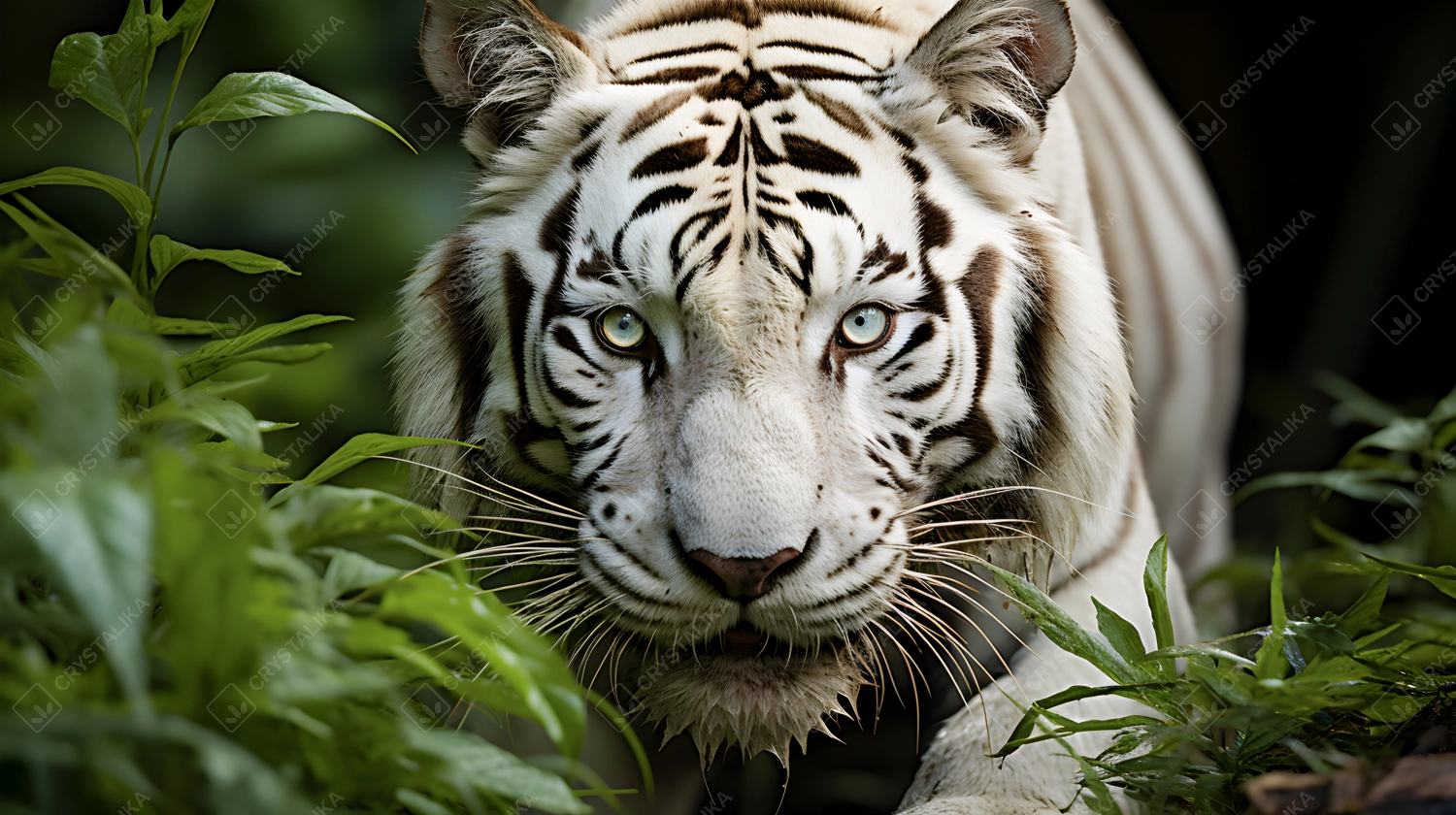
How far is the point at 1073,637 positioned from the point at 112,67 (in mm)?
837

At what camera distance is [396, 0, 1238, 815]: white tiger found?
0.86 meters

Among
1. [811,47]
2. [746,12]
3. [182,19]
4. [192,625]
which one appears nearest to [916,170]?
[811,47]

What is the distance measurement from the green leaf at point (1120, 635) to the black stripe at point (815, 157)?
18.2 inches

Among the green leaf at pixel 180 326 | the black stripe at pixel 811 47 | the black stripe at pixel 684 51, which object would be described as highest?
the black stripe at pixel 811 47

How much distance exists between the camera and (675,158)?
96 centimetres

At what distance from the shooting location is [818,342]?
89cm

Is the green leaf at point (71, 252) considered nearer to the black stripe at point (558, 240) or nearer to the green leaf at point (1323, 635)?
the black stripe at point (558, 240)

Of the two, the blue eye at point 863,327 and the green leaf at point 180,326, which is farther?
the blue eye at point 863,327

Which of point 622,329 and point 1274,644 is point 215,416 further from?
point 1274,644

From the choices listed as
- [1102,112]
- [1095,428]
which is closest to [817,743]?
[1095,428]

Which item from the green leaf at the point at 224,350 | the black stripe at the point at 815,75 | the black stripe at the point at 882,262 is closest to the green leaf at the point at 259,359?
the green leaf at the point at 224,350

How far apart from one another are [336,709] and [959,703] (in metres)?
0.79

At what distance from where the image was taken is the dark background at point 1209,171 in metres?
1.70

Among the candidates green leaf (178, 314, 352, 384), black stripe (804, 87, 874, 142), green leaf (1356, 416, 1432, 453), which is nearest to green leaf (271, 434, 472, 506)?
green leaf (178, 314, 352, 384)
